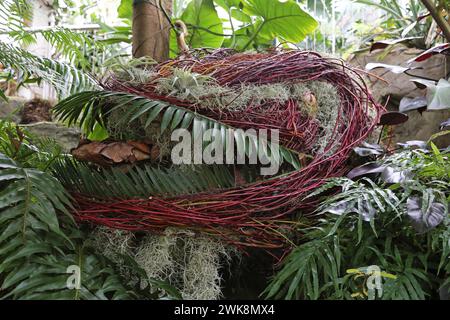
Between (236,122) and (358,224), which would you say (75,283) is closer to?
(236,122)

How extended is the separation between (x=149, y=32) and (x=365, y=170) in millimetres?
967

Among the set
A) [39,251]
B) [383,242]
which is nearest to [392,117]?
[383,242]

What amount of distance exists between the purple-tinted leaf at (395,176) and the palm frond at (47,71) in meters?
1.08

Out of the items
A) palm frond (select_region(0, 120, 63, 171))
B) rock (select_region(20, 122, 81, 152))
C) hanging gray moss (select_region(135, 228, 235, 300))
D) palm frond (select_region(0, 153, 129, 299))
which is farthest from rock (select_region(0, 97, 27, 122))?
hanging gray moss (select_region(135, 228, 235, 300))

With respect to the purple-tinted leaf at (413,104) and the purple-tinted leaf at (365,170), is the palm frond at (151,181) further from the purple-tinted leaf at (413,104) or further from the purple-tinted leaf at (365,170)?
the purple-tinted leaf at (413,104)

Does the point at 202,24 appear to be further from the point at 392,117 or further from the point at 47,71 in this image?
the point at 392,117

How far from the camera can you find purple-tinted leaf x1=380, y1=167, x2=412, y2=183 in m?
1.36

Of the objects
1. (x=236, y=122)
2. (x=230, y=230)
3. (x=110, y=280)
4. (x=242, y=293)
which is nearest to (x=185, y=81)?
(x=236, y=122)

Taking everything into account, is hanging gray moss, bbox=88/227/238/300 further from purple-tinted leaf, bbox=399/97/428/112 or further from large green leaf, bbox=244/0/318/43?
large green leaf, bbox=244/0/318/43

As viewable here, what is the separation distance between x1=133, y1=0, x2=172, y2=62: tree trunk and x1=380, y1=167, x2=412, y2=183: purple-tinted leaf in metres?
0.94

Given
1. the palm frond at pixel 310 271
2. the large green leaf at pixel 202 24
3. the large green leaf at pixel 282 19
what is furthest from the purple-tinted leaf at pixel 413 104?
the large green leaf at pixel 202 24

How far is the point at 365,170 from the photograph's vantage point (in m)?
1.50

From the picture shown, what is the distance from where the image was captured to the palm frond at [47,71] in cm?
158

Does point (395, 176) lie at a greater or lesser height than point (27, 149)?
lesser
